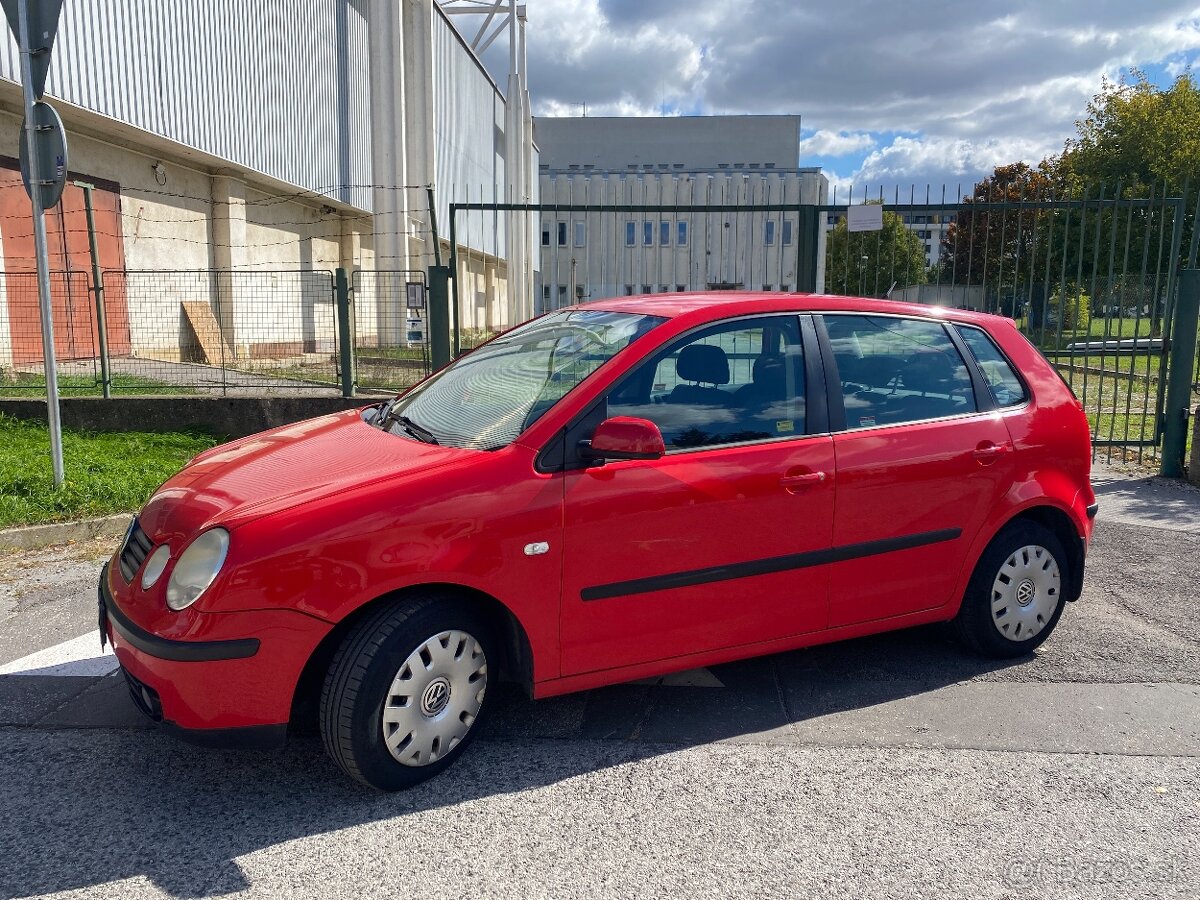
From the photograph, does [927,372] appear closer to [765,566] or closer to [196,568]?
[765,566]

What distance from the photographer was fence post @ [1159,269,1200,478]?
8.12 meters

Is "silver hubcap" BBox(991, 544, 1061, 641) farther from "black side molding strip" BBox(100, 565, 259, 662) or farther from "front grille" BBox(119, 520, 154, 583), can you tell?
"front grille" BBox(119, 520, 154, 583)

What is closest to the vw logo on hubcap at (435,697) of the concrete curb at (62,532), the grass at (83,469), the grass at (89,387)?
the concrete curb at (62,532)

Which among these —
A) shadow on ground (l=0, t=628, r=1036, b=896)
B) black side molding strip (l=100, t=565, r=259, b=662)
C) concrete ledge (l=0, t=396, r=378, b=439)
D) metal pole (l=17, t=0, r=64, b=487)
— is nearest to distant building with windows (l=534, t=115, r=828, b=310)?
concrete ledge (l=0, t=396, r=378, b=439)

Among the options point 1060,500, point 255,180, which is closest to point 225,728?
point 1060,500

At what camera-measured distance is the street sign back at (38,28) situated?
6.46 meters

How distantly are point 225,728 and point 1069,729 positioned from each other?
123 inches

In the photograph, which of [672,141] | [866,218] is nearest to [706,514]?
[866,218]

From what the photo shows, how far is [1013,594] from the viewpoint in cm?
427

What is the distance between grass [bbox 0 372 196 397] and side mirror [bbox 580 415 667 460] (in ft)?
26.7

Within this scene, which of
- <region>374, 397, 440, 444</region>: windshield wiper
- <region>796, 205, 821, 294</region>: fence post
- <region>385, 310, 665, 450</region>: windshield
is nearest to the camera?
<region>385, 310, 665, 450</region>: windshield

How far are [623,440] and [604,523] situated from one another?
0.30 meters

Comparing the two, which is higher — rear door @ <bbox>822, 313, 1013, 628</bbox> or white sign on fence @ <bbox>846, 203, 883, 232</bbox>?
white sign on fence @ <bbox>846, 203, 883, 232</bbox>

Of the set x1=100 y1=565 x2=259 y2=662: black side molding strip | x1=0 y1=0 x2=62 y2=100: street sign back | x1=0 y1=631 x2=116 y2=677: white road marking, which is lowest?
x1=0 y1=631 x2=116 y2=677: white road marking
